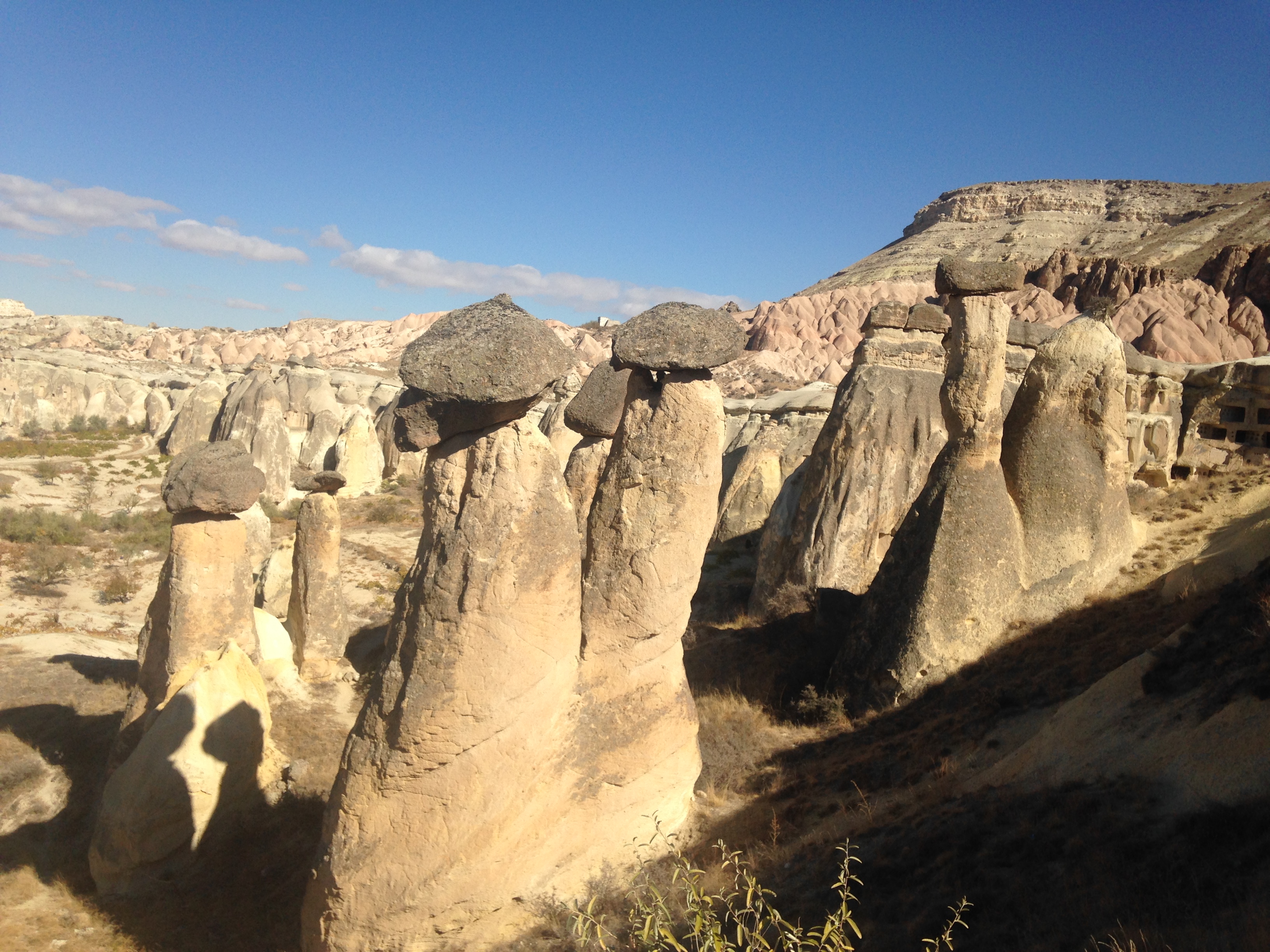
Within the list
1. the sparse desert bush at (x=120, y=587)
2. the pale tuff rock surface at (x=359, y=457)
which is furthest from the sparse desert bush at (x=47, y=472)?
the sparse desert bush at (x=120, y=587)

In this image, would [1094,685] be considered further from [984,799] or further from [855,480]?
[855,480]

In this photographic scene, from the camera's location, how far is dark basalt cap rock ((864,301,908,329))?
10.4 m

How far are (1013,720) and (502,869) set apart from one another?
3428 millimetres

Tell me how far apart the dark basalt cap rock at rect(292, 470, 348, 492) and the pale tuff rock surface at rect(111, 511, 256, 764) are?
2.77 metres

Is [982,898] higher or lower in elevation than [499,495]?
lower

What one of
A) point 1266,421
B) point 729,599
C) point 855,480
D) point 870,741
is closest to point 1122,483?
point 855,480

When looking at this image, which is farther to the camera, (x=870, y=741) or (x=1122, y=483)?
(x=1122, y=483)

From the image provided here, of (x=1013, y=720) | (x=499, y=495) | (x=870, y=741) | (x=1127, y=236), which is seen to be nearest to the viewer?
(x=499, y=495)

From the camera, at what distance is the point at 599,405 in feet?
24.2

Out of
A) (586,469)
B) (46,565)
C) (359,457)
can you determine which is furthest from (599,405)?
(359,457)

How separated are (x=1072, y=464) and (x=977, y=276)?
193 cm

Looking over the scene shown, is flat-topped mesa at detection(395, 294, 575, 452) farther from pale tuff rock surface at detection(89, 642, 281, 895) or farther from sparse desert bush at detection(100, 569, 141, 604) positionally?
sparse desert bush at detection(100, 569, 141, 604)

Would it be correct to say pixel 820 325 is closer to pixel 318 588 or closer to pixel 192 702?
pixel 318 588

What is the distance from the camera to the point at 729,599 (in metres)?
11.2
